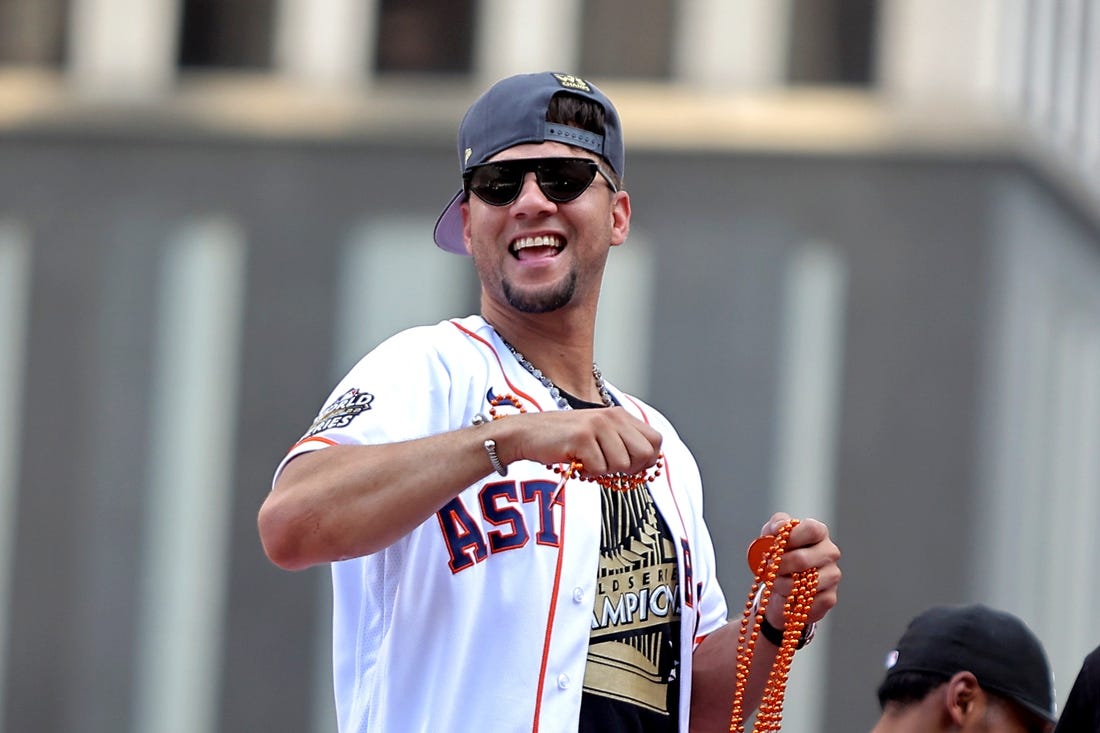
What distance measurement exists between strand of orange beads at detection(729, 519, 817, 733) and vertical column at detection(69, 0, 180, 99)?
8.80 metres

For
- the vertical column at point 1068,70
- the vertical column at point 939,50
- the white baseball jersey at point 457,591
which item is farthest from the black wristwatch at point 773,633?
the vertical column at point 1068,70

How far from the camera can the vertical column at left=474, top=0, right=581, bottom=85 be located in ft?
36.0

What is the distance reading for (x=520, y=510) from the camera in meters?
2.69

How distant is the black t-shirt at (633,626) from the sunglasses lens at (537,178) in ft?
1.66

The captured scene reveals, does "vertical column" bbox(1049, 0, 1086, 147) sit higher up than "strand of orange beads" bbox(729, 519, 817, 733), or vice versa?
"vertical column" bbox(1049, 0, 1086, 147)

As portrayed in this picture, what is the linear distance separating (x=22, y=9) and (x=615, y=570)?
9626 millimetres

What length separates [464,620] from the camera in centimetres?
261

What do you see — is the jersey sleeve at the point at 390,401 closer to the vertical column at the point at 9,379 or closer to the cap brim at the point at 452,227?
the cap brim at the point at 452,227

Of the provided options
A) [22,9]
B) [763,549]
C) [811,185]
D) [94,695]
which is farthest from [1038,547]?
[763,549]

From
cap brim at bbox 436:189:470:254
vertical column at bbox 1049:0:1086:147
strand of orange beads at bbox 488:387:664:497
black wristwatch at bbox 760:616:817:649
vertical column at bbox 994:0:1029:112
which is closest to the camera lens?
strand of orange beads at bbox 488:387:664:497

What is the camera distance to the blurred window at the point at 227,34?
36.6ft

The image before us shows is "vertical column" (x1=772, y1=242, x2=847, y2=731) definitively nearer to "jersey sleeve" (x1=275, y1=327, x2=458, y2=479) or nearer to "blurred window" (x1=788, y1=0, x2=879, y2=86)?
"blurred window" (x1=788, y1=0, x2=879, y2=86)

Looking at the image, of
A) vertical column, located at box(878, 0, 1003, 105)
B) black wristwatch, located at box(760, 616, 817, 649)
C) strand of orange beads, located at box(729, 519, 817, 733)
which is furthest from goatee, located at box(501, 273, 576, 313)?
vertical column, located at box(878, 0, 1003, 105)

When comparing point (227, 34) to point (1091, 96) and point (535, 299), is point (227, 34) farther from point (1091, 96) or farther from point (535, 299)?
point (535, 299)
